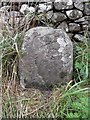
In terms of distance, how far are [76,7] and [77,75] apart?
0.85m

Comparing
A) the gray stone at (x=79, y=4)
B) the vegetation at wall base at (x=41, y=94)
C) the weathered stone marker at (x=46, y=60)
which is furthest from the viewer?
the gray stone at (x=79, y=4)

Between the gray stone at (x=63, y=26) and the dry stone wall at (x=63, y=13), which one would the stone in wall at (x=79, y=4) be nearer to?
the dry stone wall at (x=63, y=13)

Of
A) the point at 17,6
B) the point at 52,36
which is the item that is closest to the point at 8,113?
the point at 52,36

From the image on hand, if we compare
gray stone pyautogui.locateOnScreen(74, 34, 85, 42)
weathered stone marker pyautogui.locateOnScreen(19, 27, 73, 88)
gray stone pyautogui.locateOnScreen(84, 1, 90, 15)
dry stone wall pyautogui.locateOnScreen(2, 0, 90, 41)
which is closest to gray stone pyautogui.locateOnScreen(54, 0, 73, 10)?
dry stone wall pyautogui.locateOnScreen(2, 0, 90, 41)

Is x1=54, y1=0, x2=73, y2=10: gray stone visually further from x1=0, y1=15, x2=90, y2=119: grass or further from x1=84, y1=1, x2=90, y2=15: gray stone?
x1=0, y1=15, x2=90, y2=119: grass

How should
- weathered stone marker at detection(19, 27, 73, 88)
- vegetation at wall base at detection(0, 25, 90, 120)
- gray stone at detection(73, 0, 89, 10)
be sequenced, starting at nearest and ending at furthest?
vegetation at wall base at detection(0, 25, 90, 120) → weathered stone marker at detection(19, 27, 73, 88) → gray stone at detection(73, 0, 89, 10)

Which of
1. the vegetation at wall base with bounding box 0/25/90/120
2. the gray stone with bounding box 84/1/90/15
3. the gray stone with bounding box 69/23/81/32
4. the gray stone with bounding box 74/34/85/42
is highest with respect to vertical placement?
the gray stone with bounding box 84/1/90/15

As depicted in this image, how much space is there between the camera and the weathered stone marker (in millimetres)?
3334

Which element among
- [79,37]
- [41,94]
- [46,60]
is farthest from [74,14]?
[41,94]

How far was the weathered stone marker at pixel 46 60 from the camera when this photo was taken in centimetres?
333

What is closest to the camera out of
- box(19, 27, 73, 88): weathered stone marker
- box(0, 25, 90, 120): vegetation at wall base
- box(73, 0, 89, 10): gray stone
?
box(0, 25, 90, 120): vegetation at wall base

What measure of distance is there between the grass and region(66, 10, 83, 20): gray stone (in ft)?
1.23

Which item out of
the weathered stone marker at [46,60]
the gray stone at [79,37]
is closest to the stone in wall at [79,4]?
the gray stone at [79,37]

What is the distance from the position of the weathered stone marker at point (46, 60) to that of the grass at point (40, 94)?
0.07 m
